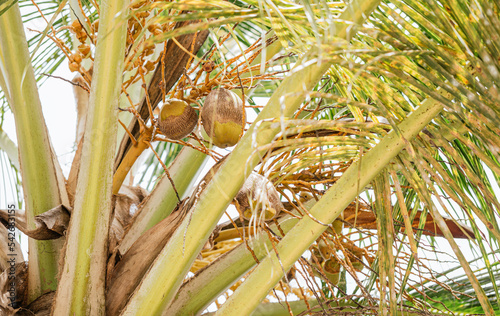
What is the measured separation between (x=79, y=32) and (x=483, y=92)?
705mm

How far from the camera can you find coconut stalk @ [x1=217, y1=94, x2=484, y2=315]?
64 cm

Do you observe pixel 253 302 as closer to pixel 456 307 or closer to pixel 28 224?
pixel 28 224

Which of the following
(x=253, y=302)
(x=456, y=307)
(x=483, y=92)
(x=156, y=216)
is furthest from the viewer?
(x=456, y=307)

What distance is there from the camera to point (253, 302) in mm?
708

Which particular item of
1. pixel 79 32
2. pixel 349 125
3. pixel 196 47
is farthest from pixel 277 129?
pixel 79 32

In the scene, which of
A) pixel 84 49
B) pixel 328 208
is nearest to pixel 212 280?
pixel 328 208

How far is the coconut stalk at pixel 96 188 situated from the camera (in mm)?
727

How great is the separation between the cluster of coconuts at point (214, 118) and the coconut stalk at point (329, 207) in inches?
7.6

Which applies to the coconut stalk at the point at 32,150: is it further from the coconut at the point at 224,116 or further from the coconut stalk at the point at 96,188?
the coconut at the point at 224,116

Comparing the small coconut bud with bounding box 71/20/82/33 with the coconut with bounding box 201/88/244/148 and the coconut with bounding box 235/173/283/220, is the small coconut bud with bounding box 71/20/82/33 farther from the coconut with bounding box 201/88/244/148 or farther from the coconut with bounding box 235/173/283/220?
the coconut with bounding box 235/173/283/220

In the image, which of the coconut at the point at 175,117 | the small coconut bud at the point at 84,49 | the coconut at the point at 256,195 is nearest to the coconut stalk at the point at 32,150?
the small coconut bud at the point at 84,49

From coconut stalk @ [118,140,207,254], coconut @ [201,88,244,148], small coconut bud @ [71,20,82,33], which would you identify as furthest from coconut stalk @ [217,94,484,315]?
small coconut bud @ [71,20,82,33]

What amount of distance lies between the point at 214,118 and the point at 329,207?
0.23 meters

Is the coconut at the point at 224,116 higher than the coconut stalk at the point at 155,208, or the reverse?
the coconut at the point at 224,116
